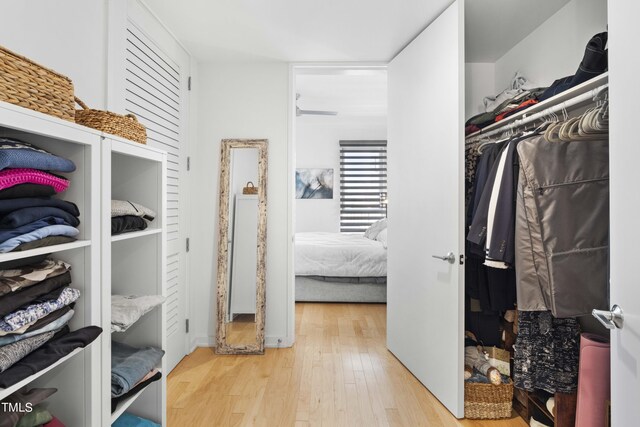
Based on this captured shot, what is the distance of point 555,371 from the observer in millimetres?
1848

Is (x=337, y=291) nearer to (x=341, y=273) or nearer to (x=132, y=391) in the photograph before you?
(x=341, y=273)

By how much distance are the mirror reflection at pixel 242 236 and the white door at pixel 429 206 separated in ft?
3.75

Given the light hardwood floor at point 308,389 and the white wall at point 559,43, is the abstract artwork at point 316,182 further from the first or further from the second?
the white wall at point 559,43

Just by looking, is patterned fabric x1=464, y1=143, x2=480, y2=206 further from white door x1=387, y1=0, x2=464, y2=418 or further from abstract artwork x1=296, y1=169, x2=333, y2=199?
abstract artwork x1=296, y1=169, x2=333, y2=199

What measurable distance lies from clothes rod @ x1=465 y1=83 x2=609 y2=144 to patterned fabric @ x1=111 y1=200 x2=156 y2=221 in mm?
1925

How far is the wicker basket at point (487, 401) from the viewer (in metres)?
2.09

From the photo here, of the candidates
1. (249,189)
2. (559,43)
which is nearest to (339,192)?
(249,189)

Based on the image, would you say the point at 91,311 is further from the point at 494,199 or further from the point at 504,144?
the point at 504,144

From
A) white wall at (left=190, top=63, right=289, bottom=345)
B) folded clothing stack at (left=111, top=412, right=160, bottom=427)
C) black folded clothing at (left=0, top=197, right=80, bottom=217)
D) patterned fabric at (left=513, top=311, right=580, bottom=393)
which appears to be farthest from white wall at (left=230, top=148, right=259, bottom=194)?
patterned fabric at (left=513, top=311, right=580, bottom=393)

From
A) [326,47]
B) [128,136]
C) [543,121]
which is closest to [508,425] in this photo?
[543,121]

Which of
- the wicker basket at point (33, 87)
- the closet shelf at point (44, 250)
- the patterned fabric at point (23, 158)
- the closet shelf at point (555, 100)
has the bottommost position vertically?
the closet shelf at point (44, 250)

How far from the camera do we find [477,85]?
311cm

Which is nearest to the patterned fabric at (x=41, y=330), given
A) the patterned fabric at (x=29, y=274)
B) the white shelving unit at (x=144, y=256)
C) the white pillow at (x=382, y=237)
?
the patterned fabric at (x=29, y=274)

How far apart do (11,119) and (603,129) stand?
1978mm
